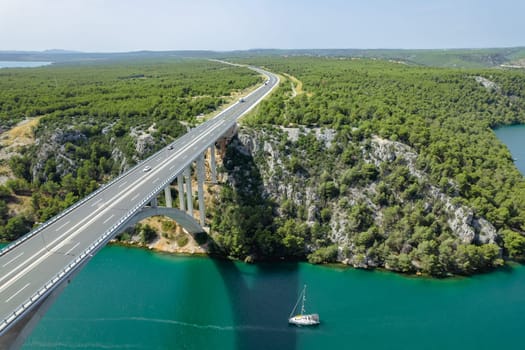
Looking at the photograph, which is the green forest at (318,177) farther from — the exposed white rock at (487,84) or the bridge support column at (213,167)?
the exposed white rock at (487,84)

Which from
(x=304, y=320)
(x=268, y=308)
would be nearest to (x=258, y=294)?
(x=268, y=308)

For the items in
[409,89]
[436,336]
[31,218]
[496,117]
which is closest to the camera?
[436,336]

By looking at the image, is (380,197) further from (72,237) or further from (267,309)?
(72,237)

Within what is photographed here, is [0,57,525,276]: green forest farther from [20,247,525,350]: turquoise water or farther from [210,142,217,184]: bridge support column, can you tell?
[20,247,525,350]: turquoise water

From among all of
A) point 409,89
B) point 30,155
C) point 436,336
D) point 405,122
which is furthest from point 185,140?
point 409,89

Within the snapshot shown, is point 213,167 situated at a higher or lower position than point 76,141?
lower

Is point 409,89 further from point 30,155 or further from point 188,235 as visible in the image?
point 30,155
